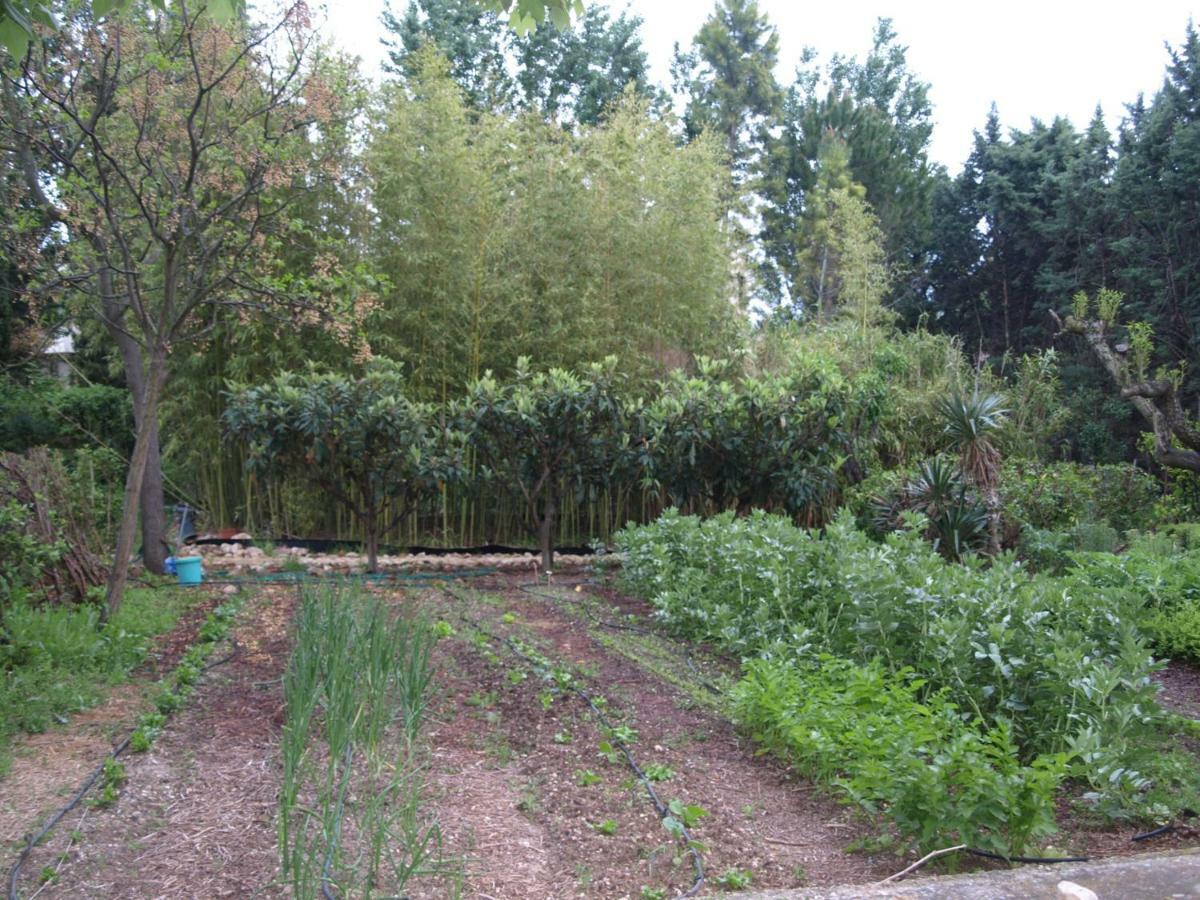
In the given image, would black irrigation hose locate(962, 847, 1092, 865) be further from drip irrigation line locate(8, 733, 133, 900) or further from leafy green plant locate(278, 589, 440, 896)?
drip irrigation line locate(8, 733, 133, 900)

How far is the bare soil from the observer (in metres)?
2.45

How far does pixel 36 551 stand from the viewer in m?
4.46

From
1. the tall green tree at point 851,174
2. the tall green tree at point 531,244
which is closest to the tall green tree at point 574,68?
the tall green tree at point 851,174

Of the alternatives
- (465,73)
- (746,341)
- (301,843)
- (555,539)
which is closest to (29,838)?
(301,843)

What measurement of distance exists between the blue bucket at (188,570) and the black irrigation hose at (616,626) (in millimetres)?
2426

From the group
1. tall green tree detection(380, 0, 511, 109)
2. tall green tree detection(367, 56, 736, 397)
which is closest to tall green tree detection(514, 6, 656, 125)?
tall green tree detection(380, 0, 511, 109)

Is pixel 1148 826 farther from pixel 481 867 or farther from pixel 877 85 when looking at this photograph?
pixel 877 85

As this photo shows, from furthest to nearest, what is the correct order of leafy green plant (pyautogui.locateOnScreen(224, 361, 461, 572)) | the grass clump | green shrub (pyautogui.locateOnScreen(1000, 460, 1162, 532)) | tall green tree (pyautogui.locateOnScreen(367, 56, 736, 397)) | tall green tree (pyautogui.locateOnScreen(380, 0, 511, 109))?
tall green tree (pyautogui.locateOnScreen(380, 0, 511, 109)), tall green tree (pyautogui.locateOnScreen(367, 56, 736, 397)), green shrub (pyautogui.locateOnScreen(1000, 460, 1162, 532)), leafy green plant (pyautogui.locateOnScreen(224, 361, 461, 572)), the grass clump

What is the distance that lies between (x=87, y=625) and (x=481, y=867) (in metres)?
3.30

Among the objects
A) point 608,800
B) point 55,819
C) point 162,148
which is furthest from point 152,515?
point 608,800

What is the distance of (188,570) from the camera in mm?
7355

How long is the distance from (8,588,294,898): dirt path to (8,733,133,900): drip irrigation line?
0.08ft

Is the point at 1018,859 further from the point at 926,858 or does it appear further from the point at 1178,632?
the point at 1178,632

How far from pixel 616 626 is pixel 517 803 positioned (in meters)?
3.03
